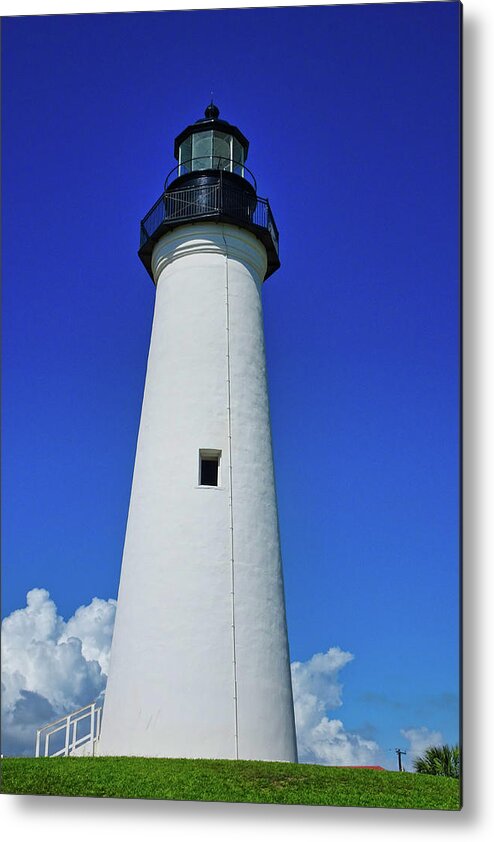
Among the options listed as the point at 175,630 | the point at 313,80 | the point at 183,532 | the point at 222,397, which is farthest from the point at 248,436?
the point at 313,80

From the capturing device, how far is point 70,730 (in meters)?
10.2

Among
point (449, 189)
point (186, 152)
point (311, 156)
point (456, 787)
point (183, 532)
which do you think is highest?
point (186, 152)

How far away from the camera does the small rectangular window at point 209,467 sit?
33.4 ft

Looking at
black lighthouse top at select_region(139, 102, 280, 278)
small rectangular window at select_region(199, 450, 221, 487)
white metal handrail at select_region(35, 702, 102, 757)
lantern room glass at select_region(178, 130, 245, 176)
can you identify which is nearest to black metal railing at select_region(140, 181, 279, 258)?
black lighthouse top at select_region(139, 102, 280, 278)

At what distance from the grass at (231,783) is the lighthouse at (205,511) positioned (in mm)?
733

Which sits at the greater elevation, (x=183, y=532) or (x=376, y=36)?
(x=376, y=36)

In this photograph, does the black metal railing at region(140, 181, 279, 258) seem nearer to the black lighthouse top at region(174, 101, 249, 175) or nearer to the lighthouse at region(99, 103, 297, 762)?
the lighthouse at region(99, 103, 297, 762)

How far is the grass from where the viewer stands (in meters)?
7.67

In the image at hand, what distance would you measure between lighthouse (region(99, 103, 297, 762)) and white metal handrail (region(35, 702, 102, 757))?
0.56 meters

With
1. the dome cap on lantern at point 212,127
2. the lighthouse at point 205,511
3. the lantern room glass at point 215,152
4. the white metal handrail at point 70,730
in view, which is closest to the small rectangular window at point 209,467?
the lighthouse at point 205,511

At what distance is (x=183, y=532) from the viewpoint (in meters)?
9.72

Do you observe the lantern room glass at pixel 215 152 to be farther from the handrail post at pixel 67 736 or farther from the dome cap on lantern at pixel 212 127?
the handrail post at pixel 67 736

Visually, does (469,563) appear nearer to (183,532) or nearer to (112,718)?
(183,532)

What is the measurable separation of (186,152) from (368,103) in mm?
3323
